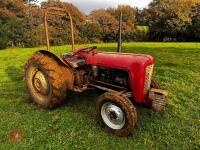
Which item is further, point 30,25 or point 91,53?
point 30,25

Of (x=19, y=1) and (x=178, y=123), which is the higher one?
(x=19, y=1)

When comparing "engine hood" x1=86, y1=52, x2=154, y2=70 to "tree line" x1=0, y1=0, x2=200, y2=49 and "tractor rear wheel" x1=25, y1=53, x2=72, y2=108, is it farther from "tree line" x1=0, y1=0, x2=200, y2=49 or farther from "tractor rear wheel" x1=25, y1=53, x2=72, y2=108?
"tree line" x1=0, y1=0, x2=200, y2=49

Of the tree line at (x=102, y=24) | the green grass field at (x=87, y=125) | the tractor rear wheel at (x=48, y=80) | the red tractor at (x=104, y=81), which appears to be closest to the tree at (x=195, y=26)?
the tree line at (x=102, y=24)

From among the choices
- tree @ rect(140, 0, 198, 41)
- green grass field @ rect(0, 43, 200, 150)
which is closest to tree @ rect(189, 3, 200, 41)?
tree @ rect(140, 0, 198, 41)

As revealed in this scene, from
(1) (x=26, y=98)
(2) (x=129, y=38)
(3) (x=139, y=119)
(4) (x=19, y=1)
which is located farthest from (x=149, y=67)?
(2) (x=129, y=38)

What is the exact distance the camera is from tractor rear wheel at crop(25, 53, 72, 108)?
4695mm

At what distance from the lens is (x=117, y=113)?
155 inches

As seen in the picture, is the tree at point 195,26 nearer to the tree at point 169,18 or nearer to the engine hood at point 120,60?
the tree at point 169,18

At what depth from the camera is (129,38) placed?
2842 cm

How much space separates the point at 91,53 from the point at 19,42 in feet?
58.4

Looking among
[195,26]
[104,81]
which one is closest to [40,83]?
[104,81]

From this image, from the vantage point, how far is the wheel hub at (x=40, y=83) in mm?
4926

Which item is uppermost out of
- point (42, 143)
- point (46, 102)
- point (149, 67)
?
point (149, 67)

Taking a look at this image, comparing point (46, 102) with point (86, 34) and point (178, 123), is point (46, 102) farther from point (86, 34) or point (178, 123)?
point (86, 34)
